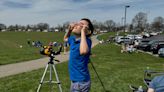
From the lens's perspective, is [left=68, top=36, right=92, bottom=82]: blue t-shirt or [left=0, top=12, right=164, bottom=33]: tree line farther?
[left=0, top=12, right=164, bottom=33]: tree line

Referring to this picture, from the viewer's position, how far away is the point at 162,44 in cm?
3866

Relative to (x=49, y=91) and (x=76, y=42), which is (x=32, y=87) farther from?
(x=76, y=42)

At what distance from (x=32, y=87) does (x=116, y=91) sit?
2.49 metres

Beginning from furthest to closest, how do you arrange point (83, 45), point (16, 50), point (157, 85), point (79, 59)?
point (16, 50)
point (79, 59)
point (83, 45)
point (157, 85)

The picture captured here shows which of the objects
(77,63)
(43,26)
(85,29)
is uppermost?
(85,29)

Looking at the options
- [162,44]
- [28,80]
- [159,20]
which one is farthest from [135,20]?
[28,80]

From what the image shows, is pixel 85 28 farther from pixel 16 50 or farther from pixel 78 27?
pixel 16 50

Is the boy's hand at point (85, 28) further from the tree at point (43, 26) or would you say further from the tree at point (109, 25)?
the tree at point (43, 26)

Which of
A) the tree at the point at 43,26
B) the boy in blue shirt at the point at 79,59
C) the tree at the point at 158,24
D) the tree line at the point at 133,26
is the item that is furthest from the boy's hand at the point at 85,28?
the tree at the point at 43,26

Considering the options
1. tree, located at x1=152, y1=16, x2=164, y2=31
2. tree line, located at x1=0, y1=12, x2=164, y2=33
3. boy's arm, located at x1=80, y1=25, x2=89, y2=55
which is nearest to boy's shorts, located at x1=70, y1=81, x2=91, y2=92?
boy's arm, located at x1=80, y1=25, x2=89, y2=55

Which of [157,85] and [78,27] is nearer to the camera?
[157,85]

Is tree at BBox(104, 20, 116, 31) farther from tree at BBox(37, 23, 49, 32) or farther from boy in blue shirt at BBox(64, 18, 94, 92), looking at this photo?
boy in blue shirt at BBox(64, 18, 94, 92)

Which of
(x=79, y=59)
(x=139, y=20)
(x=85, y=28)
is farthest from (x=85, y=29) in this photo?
(x=139, y=20)

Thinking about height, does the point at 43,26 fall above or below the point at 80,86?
below
